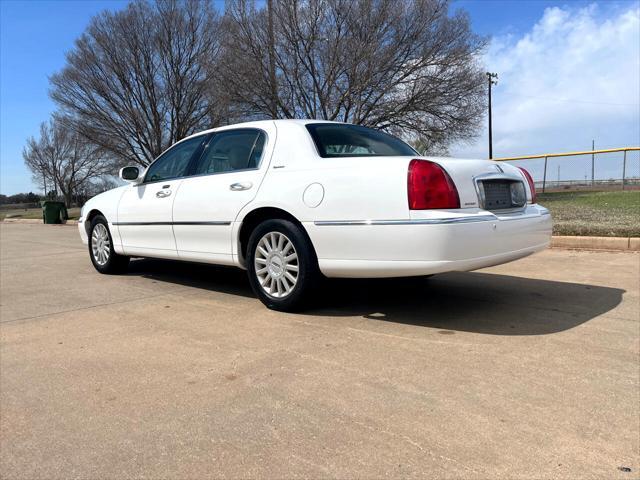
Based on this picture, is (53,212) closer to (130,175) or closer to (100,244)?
(100,244)

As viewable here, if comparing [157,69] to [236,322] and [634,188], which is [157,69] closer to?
[634,188]

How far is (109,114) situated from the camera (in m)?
28.5

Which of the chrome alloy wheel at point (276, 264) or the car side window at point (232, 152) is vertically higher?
the car side window at point (232, 152)

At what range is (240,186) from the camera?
438cm

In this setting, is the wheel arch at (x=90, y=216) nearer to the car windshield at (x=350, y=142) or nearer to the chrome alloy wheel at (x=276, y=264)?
the chrome alloy wheel at (x=276, y=264)

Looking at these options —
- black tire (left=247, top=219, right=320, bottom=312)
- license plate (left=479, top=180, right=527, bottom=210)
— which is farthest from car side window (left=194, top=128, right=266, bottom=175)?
license plate (left=479, top=180, right=527, bottom=210)

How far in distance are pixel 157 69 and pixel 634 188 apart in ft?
77.6

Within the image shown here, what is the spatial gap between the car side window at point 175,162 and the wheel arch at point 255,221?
1129mm

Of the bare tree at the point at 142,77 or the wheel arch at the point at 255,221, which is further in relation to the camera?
the bare tree at the point at 142,77

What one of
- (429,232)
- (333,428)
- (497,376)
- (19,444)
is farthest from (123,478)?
(429,232)

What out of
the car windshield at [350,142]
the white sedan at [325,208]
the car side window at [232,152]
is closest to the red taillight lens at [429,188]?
the white sedan at [325,208]

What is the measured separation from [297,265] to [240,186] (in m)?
0.89

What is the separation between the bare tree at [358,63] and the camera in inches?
730

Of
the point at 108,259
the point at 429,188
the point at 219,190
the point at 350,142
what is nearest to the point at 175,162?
the point at 219,190
